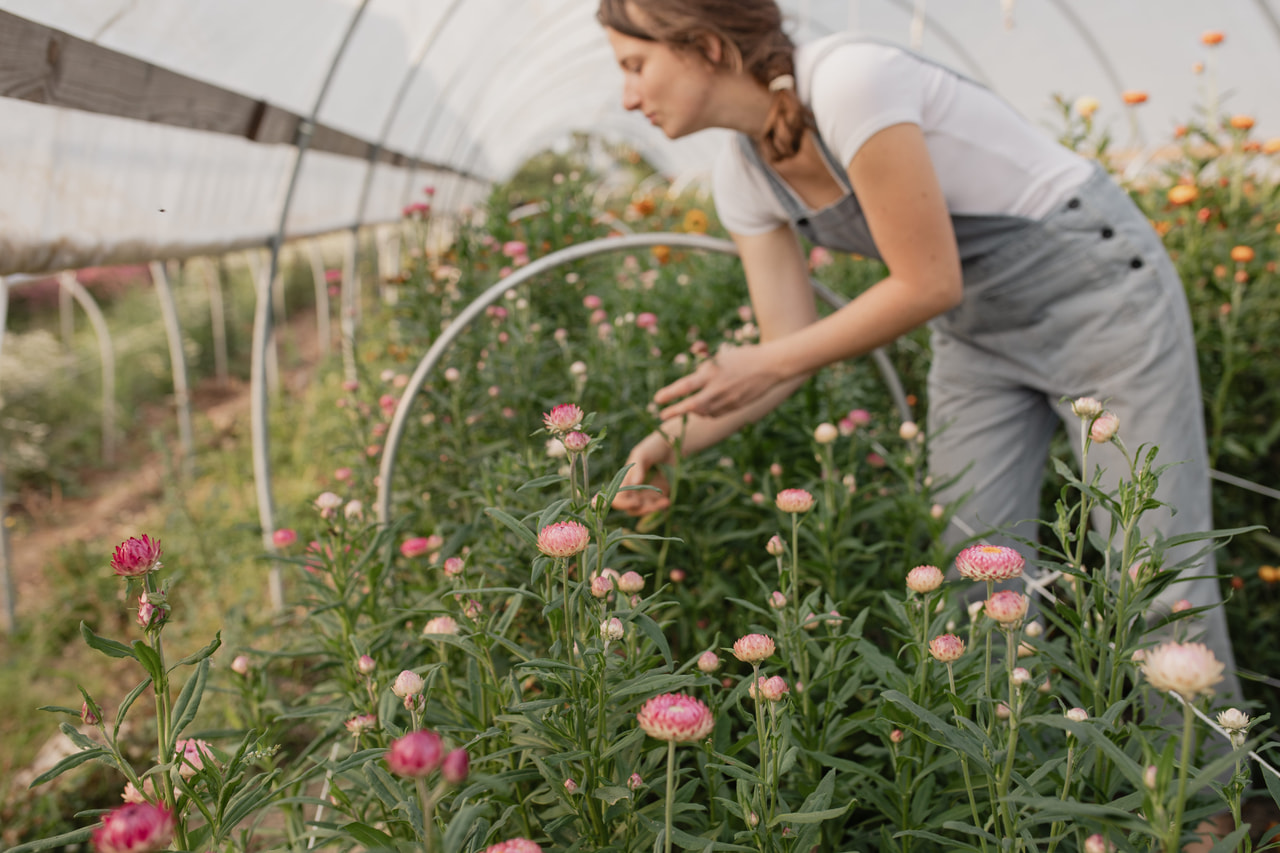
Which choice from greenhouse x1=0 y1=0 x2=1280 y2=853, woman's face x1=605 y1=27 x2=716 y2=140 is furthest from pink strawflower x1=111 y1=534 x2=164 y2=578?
woman's face x1=605 y1=27 x2=716 y2=140

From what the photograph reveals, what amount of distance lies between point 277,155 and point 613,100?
47.0 feet

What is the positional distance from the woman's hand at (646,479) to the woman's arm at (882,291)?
60 millimetres

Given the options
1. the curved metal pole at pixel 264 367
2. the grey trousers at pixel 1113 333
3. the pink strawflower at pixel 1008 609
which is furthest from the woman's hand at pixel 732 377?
the curved metal pole at pixel 264 367

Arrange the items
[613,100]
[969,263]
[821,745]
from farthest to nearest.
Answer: [613,100]
[969,263]
[821,745]

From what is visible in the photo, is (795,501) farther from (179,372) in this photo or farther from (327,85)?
(179,372)

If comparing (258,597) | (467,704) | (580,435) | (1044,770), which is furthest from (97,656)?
(1044,770)

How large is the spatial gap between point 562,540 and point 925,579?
36 cm

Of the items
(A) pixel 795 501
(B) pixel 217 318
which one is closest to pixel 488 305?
(A) pixel 795 501

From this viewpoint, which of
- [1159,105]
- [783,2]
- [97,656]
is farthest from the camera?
[783,2]

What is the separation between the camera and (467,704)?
1.02 m

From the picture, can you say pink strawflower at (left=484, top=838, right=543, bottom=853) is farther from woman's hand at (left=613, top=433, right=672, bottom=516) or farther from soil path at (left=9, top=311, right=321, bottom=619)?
soil path at (left=9, top=311, right=321, bottom=619)

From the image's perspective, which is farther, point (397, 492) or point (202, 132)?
point (202, 132)

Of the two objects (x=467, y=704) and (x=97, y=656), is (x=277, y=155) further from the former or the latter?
(x=467, y=704)

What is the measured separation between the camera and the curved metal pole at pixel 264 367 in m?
2.62
